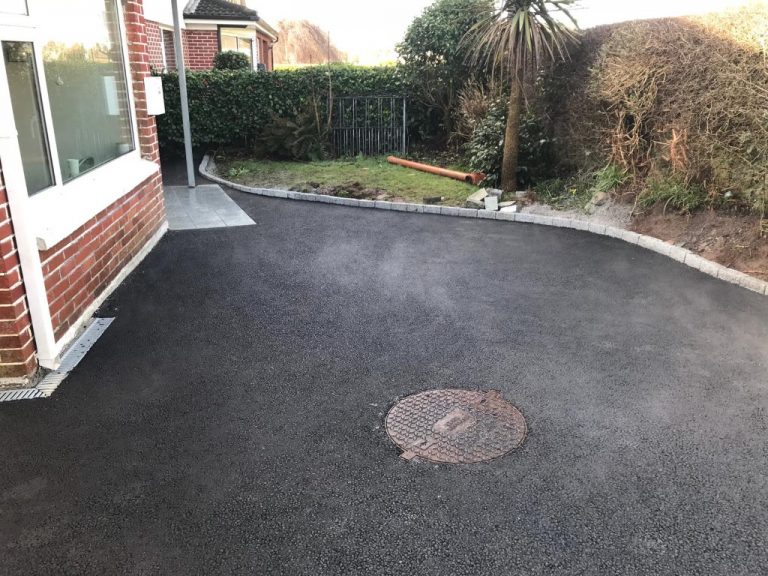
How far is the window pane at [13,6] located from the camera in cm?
360

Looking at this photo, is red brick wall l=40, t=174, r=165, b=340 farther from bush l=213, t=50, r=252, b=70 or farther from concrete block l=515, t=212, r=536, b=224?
bush l=213, t=50, r=252, b=70

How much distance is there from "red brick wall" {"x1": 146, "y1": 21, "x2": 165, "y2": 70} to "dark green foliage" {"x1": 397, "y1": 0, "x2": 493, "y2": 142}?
658 cm

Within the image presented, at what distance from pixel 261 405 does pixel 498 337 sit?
1872 millimetres

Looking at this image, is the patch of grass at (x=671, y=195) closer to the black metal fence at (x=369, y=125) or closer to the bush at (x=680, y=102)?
the bush at (x=680, y=102)

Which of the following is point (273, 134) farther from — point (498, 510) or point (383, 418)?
point (498, 510)

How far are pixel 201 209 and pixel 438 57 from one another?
6.44 m

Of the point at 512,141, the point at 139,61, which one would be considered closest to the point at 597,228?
the point at 512,141

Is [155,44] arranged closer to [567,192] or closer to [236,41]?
[236,41]

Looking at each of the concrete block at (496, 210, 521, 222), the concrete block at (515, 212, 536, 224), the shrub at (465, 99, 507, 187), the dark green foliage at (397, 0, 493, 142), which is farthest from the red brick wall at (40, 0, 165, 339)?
the dark green foliage at (397, 0, 493, 142)

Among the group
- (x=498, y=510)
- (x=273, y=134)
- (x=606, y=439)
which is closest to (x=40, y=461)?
(x=498, y=510)

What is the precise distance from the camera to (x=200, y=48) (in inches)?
726

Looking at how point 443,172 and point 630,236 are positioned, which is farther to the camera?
point 443,172

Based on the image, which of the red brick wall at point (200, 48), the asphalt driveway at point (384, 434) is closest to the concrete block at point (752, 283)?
the asphalt driveway at point (384, 434)

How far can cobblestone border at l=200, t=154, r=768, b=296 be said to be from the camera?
221 inches
